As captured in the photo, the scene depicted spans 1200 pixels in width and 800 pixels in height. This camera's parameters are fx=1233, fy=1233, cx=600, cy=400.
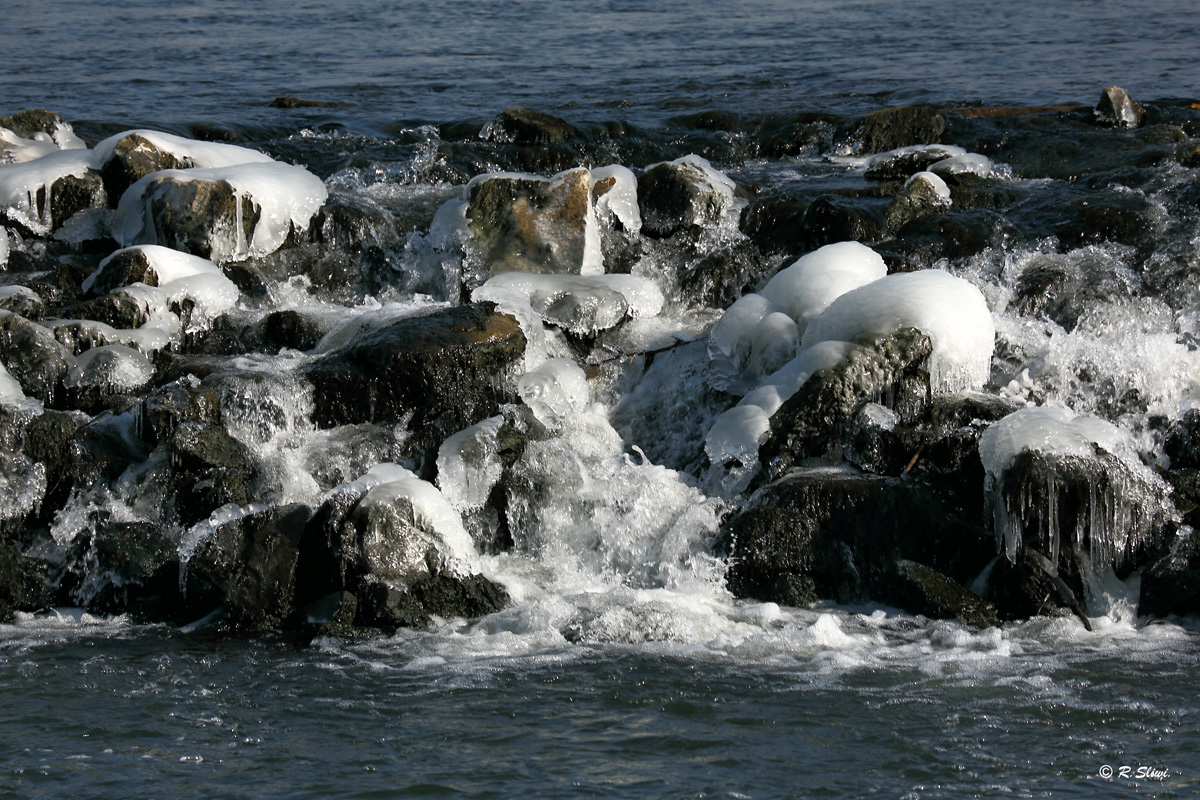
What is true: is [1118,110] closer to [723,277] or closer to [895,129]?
[895,129]

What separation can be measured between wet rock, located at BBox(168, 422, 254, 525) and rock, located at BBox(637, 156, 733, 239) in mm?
4340

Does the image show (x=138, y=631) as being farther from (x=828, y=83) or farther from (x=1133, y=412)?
(x=828, y=83)

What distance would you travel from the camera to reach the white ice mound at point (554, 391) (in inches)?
322

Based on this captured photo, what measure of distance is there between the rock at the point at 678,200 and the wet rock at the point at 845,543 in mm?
3936

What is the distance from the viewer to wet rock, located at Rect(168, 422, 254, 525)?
23.3 feet

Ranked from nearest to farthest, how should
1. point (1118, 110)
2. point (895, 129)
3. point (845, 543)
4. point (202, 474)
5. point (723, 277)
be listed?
point (845, 543), point (202, 474), point (723, 277), point (1118, 110), point (895, 129)

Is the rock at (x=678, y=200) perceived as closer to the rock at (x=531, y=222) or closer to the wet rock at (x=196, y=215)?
the rock at (x=531, y=222)

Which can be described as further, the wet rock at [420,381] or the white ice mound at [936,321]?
the wet rock at [420,381]

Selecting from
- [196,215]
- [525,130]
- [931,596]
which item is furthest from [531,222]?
[931,596]

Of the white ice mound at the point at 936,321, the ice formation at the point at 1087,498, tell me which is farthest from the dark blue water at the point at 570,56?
the ice formation at the point at 1087,498

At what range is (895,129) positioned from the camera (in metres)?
12.8

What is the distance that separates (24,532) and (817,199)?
20.8 ft

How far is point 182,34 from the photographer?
21.0 m

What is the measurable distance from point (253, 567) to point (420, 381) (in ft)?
5.51
